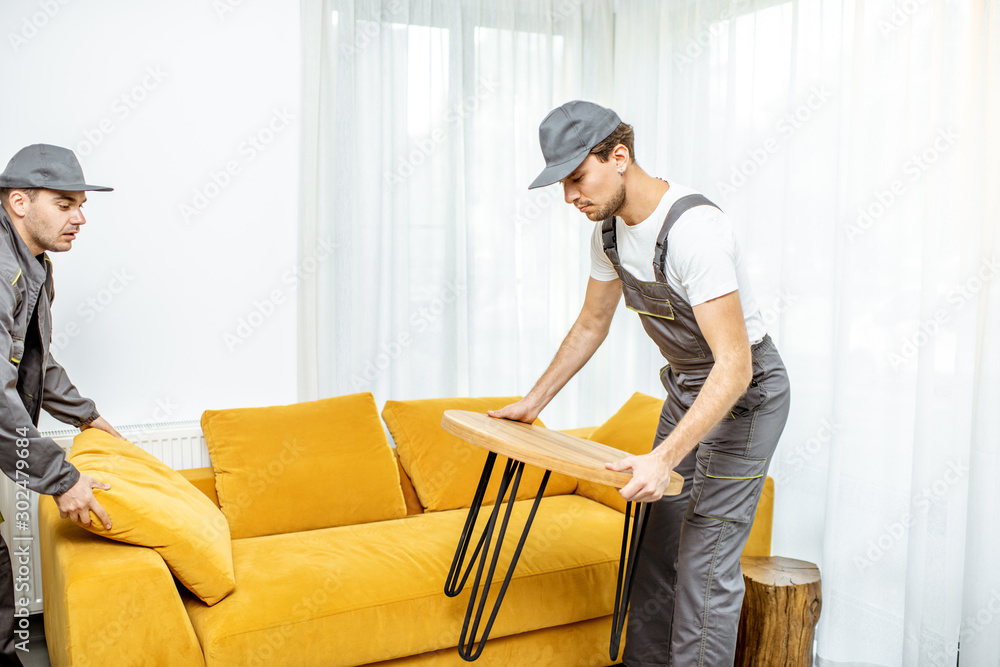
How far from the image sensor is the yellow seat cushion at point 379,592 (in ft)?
6.98

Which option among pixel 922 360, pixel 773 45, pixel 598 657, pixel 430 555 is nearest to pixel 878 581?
pixel 922 360

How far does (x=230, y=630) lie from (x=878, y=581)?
2.01m

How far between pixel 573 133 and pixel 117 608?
1.55 metres

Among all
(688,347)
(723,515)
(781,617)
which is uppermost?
(688,347)

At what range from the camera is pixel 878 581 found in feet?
8.66

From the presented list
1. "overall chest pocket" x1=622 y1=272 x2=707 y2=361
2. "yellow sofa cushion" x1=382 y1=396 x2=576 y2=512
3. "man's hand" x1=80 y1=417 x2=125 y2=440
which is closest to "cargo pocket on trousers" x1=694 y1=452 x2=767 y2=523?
"overall chest pocket" x1=622 y1=272 x2=707 y2=361

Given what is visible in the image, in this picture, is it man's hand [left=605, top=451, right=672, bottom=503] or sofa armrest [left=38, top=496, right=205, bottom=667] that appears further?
sofa armrest [left=38, top=496, right=205, bottom=667]

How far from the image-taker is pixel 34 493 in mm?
2863

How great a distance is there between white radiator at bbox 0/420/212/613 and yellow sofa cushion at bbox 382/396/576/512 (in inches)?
28.6

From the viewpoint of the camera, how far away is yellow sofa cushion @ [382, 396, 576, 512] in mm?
3035

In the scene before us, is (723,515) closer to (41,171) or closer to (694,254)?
(694,254)

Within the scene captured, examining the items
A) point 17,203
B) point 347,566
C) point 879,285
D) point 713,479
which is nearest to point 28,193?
point 17,203

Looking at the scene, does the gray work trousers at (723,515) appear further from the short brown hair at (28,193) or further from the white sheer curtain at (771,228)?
the short brown hair at (28,193)

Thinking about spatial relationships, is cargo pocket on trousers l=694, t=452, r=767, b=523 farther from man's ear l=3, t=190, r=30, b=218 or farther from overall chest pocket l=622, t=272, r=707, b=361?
man's ear l=3, t=190, r=30, b=218
